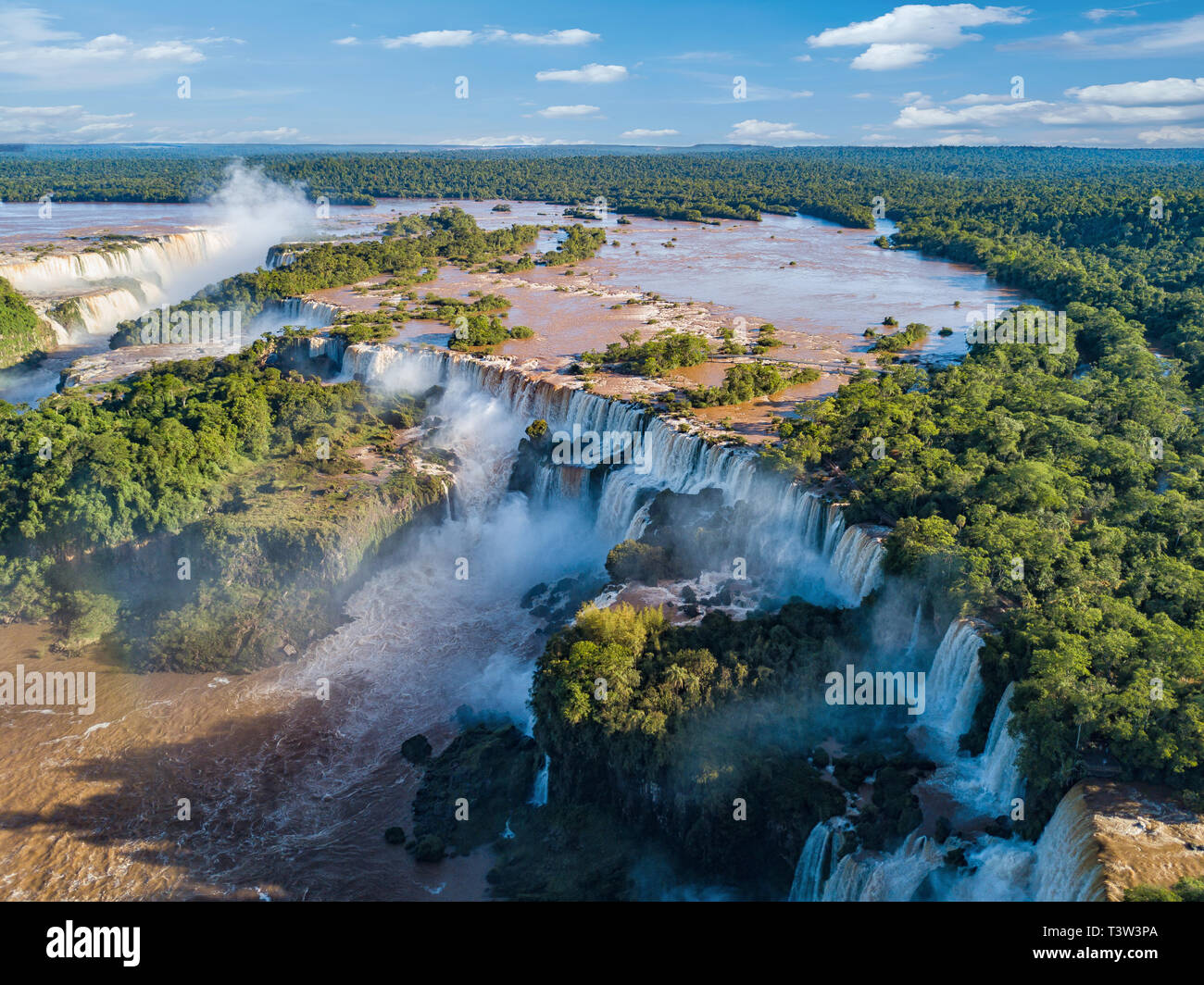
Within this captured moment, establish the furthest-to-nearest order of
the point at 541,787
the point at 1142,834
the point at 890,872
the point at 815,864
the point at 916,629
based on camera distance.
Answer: the point at 916,629 → the point at 541,787 → the point at 815,864 → the point at 890,872 → the point at 1142,834

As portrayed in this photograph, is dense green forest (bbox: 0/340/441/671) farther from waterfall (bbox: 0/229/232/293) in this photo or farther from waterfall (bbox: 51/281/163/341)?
waterfall (bbox: 0/229/232/293)

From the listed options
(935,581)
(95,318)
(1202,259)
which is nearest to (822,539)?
(935,581)

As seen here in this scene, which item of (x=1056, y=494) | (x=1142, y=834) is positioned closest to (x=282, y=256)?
(x=1056, y=494)

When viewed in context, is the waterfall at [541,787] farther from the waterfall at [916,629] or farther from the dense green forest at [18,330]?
the dense green forest at [18,330]

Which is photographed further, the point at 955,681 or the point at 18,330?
the point at 18,330

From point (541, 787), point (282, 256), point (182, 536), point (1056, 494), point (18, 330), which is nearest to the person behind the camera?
point (541, 787)

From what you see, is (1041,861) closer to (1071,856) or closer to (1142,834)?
(1071,856)
